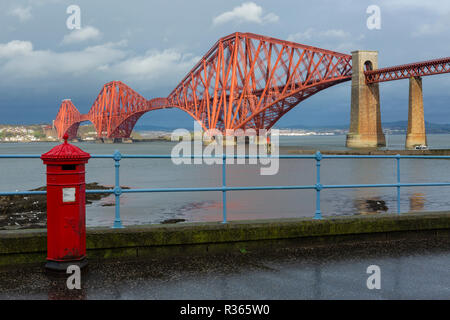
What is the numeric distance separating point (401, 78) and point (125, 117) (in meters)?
76.0

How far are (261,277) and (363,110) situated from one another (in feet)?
228

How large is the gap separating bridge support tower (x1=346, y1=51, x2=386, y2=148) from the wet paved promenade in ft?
221

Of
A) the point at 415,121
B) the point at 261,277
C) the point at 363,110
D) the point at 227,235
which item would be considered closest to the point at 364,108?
the point at 363,110

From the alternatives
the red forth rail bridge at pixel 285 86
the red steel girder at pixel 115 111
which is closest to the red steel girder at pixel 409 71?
the red forth rail bridge at pixel 285 86

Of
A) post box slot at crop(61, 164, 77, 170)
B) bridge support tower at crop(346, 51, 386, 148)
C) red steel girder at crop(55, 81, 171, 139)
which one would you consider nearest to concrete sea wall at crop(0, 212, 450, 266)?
post box slot at crop(61, 164, 77, 170)

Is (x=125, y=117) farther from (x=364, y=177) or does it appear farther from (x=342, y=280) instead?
(x=342, y=280)

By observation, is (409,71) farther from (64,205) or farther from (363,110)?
(64,205)

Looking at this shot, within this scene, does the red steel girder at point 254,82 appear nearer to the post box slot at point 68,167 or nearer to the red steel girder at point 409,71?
the red steel girder at point 409,71

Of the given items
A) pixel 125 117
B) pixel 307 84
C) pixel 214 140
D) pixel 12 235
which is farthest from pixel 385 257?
pixel 125 117

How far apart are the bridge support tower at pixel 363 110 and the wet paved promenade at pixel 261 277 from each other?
6723 cm

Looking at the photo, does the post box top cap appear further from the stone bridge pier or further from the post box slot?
the stone bridge pier

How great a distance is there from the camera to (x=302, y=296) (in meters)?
3.78

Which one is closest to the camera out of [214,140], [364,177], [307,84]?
[364,177]

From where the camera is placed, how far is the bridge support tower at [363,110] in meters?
70.4
